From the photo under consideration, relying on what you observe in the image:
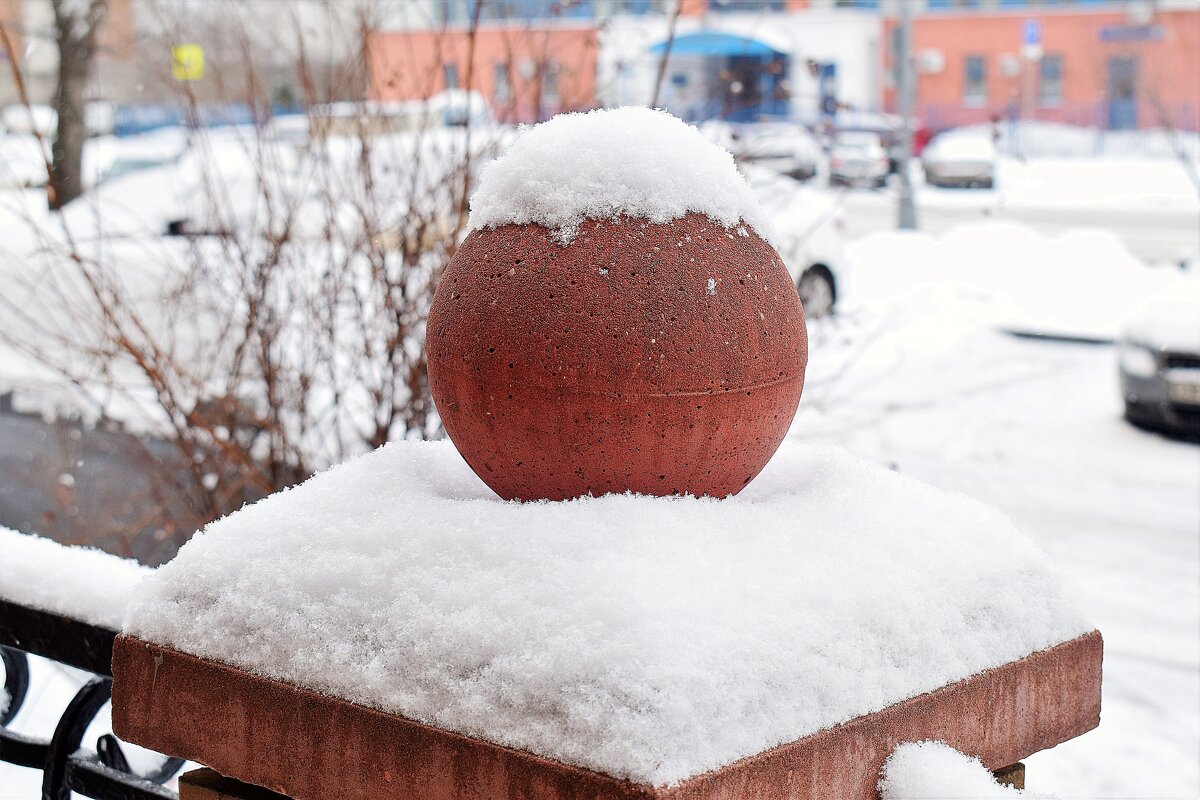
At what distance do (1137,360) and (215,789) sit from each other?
673cm

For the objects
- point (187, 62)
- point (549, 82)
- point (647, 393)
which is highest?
point (187, 62)

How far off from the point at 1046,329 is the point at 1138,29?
17662mm

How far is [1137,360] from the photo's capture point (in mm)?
7367

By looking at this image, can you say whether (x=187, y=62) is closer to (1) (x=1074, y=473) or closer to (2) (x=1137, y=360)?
(1) (x=1074, y=473)

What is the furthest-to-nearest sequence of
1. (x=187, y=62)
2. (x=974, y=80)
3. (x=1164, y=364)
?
(x=974, y=80)
(x=1164, y=364)
(x=187, y=62)

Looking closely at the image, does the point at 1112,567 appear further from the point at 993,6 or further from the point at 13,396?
the point at 993,6

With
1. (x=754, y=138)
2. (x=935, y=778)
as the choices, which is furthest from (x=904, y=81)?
Result: (x=935, y=778)

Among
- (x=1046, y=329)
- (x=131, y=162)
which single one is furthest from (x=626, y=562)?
(x=131, y=162)

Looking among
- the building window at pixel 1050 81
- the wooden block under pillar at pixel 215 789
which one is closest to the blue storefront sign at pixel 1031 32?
the building window at pixel 1050 81

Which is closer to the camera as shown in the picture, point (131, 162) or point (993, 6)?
point (131, 162)

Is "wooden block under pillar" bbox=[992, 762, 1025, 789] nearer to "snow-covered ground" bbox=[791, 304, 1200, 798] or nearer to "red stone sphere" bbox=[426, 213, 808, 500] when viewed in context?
"red stone sphere" bbox=[426, 213, 808, 500]

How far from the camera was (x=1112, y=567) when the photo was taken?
5387 mm

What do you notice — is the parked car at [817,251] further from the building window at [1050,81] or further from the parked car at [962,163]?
the building window at [1050,81]

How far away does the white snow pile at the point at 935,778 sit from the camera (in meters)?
1.59
